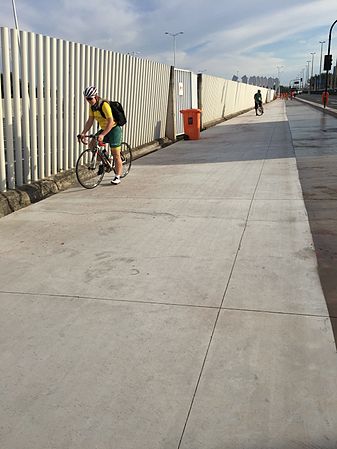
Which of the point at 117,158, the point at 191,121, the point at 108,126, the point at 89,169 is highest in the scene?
the point at 191,121

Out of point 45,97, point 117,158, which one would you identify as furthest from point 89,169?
point 45,97

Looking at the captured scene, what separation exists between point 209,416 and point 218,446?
20 centimetres

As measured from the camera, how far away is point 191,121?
1636cm

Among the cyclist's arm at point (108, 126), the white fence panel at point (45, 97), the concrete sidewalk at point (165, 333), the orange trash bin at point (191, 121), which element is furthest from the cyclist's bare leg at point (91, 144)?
the orange trash bin at point (191, 121)

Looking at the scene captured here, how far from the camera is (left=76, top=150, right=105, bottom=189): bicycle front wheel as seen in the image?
305 inches

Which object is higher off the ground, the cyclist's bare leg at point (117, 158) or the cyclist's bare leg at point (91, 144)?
the cyclist's bare leg at point (91, 144)

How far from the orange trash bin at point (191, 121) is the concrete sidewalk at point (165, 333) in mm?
10844

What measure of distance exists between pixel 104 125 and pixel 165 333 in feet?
17.7

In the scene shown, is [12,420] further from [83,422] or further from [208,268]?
Answer: [208,268]

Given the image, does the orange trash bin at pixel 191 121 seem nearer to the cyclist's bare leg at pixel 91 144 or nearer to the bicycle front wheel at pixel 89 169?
the bicycle front wheel at pixel 89 169

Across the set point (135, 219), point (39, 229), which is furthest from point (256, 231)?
point (39, 229)

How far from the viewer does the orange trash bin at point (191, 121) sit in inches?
642

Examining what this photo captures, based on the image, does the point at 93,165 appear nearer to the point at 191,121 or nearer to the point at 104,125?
the point at 104,125

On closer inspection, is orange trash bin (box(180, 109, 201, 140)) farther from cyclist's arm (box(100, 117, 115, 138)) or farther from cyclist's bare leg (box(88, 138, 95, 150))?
cyclist's arm (box(100, 117, 115, 138))
